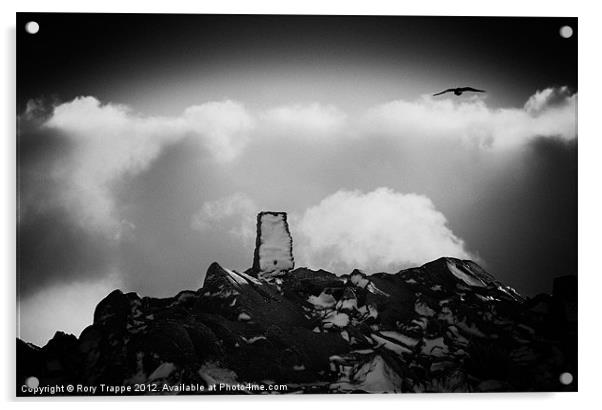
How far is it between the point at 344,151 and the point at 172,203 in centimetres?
67

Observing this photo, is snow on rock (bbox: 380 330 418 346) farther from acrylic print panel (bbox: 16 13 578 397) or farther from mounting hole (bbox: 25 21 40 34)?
mounting hole (bbox: 25 21 40 34)

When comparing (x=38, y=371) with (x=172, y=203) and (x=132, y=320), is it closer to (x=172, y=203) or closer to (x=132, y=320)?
(x=132, y=320)

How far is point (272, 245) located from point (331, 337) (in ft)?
1.33

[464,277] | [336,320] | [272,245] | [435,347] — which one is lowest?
[435,347]

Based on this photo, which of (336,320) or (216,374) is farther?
(336,320)

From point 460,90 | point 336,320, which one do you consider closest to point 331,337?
point 336,320

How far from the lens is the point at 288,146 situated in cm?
306

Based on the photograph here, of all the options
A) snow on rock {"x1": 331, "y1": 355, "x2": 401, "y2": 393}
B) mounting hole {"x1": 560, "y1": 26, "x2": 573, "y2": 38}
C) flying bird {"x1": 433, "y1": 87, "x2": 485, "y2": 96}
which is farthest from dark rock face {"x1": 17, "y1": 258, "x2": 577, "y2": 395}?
mounting hole {"x1": 560, "y1": 26, "x2": 573, "y2": 38}

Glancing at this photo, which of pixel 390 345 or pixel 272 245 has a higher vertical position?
pixel 272 245

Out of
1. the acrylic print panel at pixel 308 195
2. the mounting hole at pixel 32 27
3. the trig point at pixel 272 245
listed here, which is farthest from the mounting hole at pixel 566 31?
the mounting hole at pixel 32 27

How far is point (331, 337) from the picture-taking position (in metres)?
3.01

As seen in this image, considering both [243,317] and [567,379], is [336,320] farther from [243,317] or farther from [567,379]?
[567,379]
